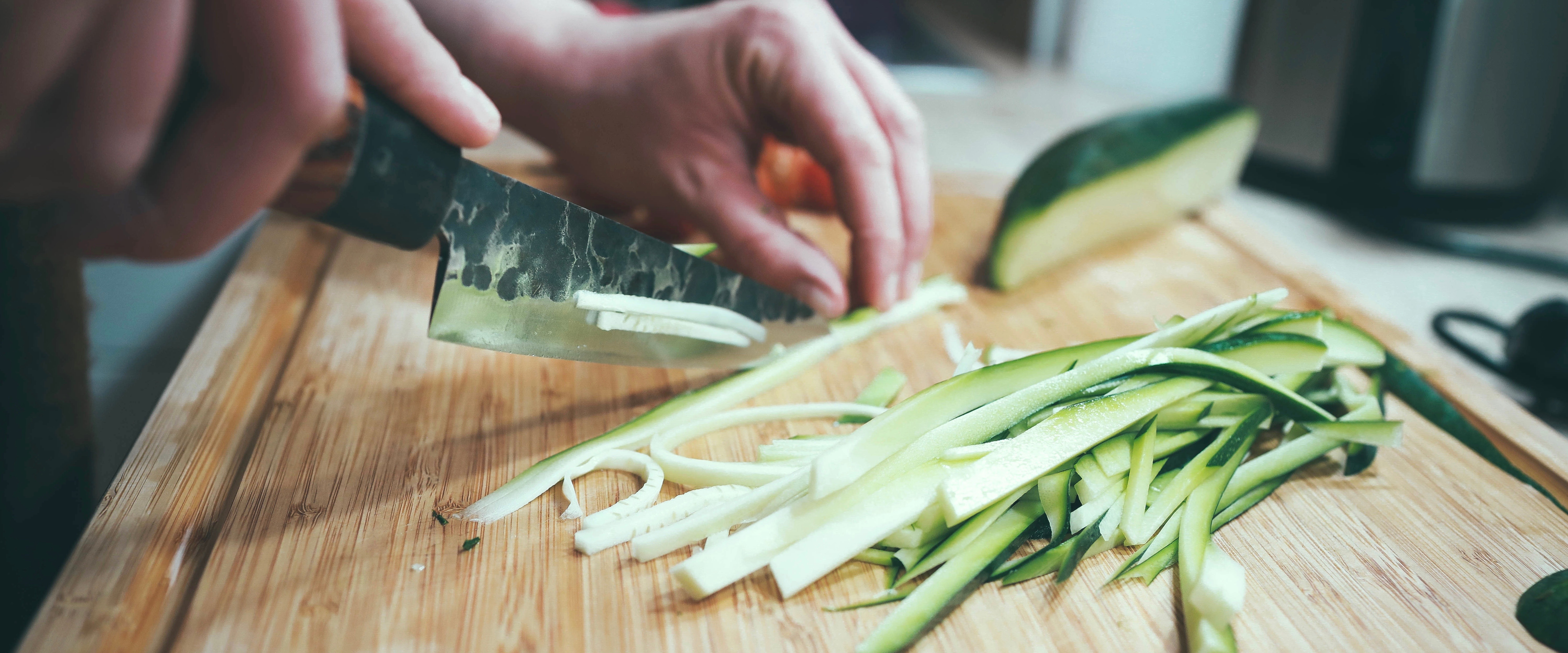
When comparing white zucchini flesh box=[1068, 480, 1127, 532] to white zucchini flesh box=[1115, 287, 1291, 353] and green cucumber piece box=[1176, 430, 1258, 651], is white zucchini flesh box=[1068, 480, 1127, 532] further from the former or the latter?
white zucchini flesh box=[1115, 287, 1291, 353]

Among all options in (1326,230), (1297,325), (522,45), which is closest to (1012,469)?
(1297,325)

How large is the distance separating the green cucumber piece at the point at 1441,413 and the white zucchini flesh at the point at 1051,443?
0.35m

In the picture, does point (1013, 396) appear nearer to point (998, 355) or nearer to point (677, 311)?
point (998, 355)

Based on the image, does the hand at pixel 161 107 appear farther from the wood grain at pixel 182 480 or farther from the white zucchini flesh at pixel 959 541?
the white zucchini flesh at pixel 959 541

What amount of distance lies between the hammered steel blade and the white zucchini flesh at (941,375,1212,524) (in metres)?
0.33

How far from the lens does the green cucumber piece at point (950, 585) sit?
2.59ft

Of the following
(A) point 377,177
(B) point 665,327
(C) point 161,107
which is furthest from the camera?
(B) point 665,327

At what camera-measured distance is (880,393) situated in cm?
118

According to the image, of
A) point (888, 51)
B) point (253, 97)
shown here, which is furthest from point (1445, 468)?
point (888, 51)

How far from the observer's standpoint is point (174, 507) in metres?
0.92

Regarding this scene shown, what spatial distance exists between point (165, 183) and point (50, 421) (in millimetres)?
710

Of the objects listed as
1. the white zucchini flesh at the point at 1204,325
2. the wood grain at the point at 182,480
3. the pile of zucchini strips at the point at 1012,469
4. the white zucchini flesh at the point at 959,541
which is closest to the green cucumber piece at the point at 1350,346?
the pile of zucchini strips at the point at 1012,469

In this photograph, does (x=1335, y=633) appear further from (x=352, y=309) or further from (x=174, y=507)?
(x=352, y=309)

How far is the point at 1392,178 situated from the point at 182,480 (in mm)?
2342
